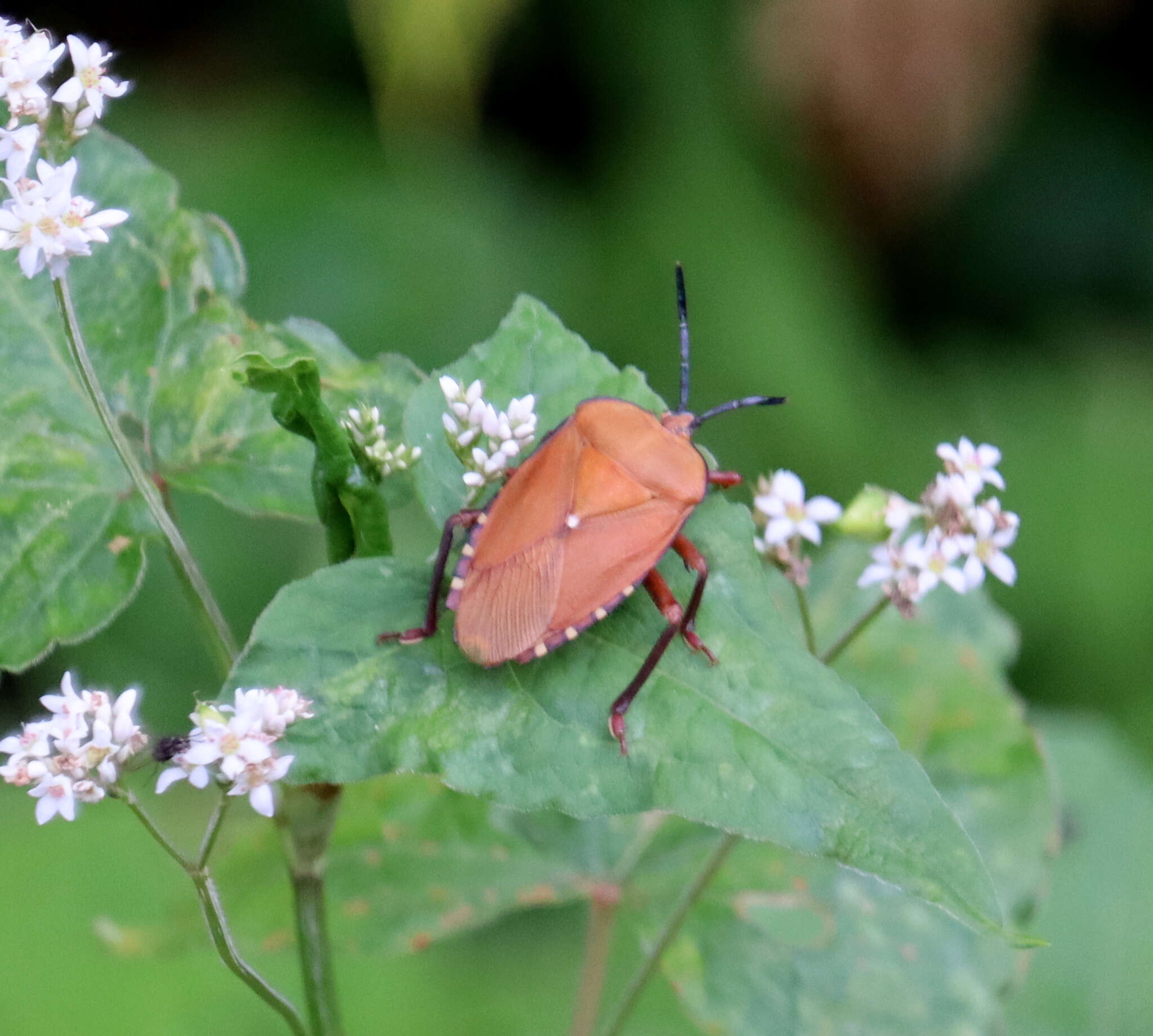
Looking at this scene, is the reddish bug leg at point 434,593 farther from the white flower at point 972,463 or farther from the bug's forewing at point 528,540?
the white flower at point 972,463

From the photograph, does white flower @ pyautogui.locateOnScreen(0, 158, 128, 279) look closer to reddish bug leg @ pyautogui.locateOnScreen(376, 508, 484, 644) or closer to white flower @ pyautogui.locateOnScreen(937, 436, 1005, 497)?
reddish bug leg @ pyautogui.locateOnScreen(376, 508, 484, 644)

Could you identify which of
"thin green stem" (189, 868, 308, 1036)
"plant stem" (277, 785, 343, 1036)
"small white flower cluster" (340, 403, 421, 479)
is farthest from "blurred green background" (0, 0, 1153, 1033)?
"thin green stem" (189, 868, 308, 1036)

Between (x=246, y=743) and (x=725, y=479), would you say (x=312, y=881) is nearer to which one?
(x=246, y=743)

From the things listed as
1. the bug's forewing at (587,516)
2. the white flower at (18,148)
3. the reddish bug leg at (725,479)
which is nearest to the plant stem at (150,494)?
the white flower at (18,148)

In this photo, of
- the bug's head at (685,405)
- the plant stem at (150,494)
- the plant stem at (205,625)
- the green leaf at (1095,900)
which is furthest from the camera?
the green leaf at (1095,900)

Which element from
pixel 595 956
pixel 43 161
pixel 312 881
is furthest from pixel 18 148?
pixel 595 956

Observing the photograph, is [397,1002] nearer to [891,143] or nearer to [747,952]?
[747,952]

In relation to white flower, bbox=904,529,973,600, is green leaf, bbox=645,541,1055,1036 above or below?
below
